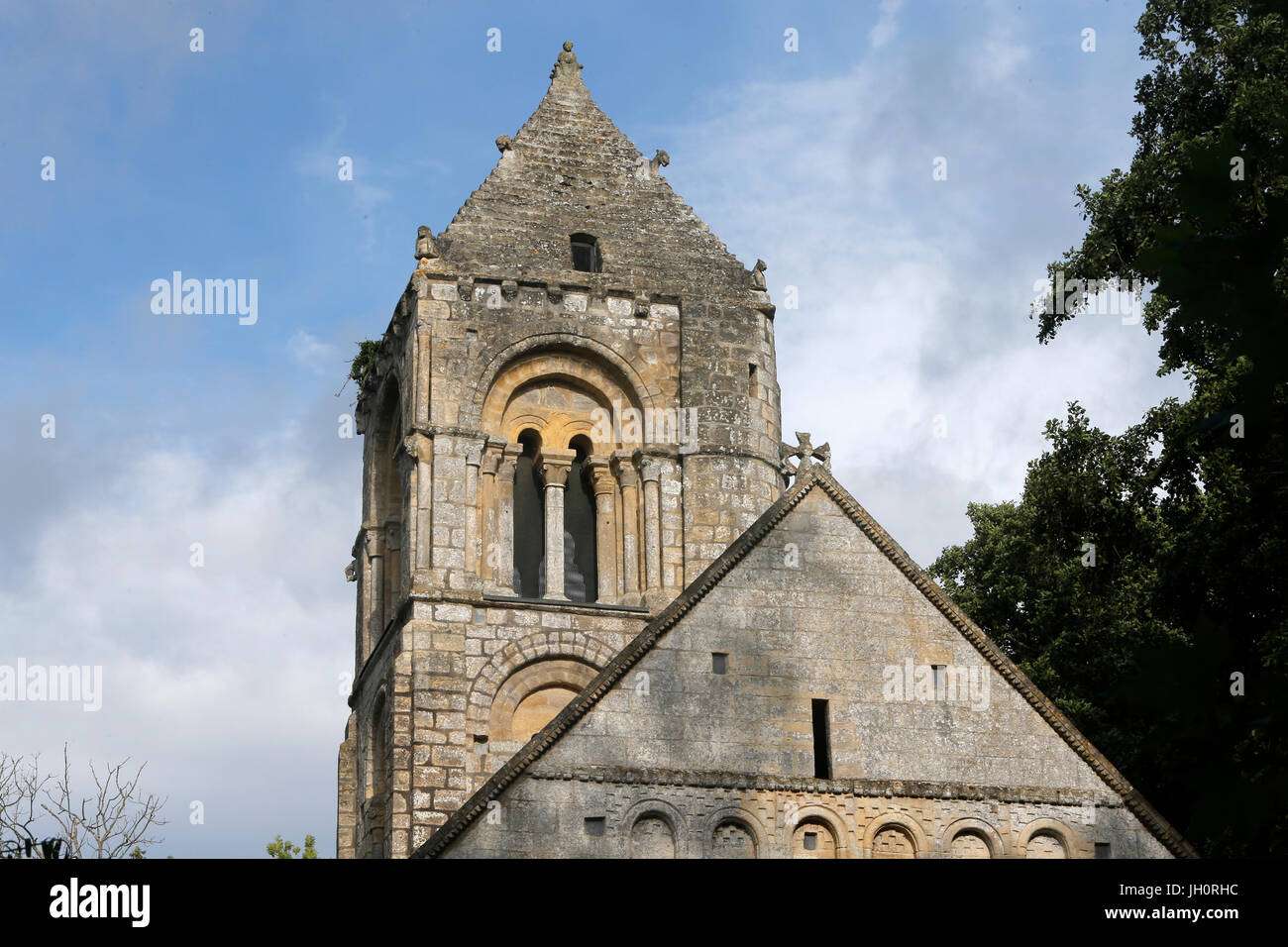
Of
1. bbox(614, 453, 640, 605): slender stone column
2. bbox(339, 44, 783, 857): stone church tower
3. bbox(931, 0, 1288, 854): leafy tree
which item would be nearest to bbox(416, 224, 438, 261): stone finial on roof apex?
bbox(339, 44, 783, 857): stone church tower

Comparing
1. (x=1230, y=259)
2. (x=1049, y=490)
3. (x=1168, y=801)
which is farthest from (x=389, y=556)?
(x=1230, y=259)

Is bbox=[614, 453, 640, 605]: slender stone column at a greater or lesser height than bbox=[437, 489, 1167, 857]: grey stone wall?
greater

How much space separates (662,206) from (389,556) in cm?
737

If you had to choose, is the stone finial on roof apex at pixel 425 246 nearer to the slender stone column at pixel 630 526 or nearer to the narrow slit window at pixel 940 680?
the slender stone column at pixel 630 526

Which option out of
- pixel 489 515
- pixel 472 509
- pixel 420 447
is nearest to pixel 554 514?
pixel 489 515

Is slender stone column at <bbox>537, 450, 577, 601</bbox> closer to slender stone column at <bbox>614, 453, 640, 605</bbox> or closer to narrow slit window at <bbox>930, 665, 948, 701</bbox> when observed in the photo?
slender stone column at <bbox>614, 453, 640, 605</bbox>

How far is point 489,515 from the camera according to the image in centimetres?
3103

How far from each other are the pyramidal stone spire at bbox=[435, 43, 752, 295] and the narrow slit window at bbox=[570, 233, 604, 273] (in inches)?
3.2

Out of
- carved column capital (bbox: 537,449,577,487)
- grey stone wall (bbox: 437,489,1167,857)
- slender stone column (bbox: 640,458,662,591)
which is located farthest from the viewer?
carved column capital (bbox: 537,449,577,487)

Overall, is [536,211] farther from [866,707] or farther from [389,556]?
Result: [866,707]

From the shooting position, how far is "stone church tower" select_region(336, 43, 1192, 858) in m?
19.5

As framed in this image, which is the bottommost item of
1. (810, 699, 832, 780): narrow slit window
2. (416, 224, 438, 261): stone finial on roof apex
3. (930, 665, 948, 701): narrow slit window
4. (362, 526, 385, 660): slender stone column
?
(810, 699, 832, 780): narrow slit window

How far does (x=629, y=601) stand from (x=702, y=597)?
10.8 meters

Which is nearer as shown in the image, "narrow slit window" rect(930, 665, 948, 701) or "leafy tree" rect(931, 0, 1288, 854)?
"narrow slit window" rect(930, 665, 948, 701)
